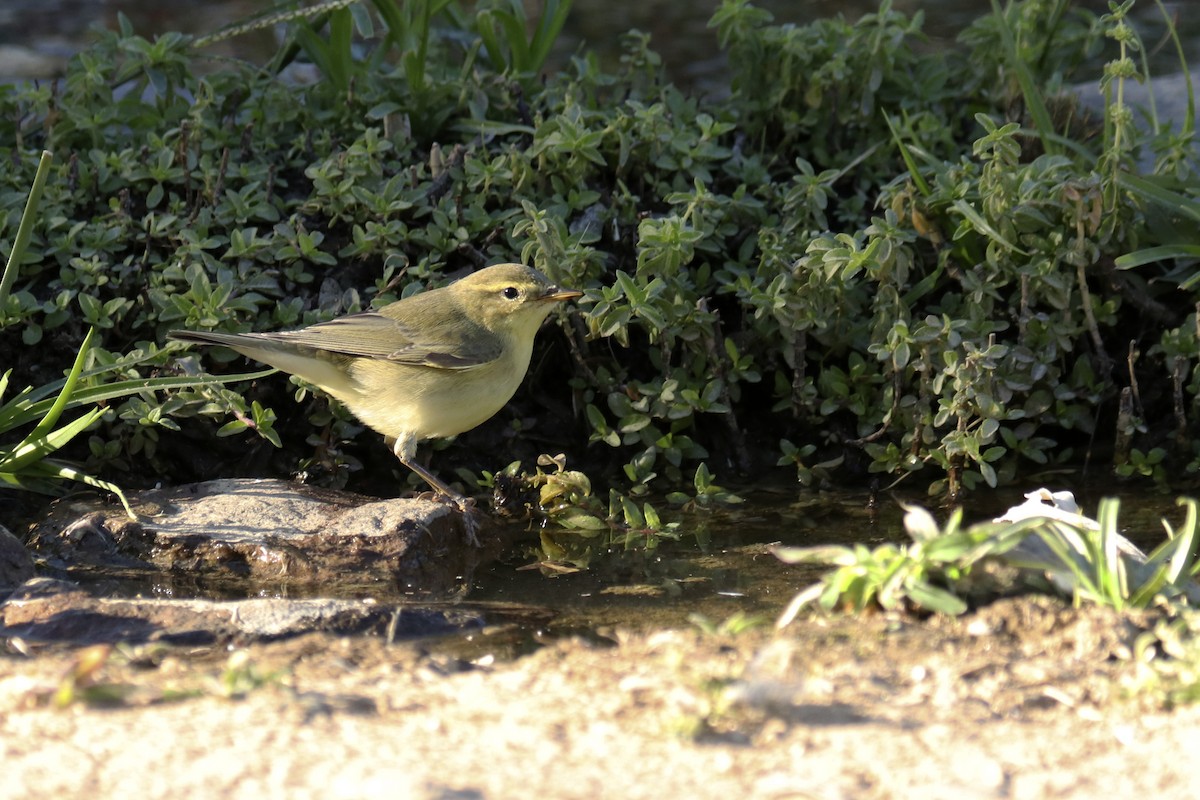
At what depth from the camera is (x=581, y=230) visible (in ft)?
21.5

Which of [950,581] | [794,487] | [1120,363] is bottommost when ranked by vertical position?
[794,487]

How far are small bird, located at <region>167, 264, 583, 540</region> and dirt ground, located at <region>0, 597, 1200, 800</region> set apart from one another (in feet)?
6.47

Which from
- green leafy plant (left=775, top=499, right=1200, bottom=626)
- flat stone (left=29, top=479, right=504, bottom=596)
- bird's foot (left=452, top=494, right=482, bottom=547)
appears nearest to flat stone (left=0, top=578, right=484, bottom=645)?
flat stone (left=29, top=479, right=504, bottom=596)

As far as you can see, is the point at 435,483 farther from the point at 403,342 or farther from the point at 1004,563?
the point at 1004,563

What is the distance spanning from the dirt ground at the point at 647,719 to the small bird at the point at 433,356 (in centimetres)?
197

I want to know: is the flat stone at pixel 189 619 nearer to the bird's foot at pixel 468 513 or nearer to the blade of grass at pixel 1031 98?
the bird's foot at pixel 468 513

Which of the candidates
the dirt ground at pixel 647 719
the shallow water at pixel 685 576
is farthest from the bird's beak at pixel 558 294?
the dirt ground at pixel 647 719

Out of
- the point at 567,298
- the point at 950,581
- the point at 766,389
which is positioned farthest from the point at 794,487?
the point at 950,581

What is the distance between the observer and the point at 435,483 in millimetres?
5961

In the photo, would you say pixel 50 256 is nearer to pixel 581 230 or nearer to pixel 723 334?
pixel 581 230

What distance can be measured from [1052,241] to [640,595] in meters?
2.43

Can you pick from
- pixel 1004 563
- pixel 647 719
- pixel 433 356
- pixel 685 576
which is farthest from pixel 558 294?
pixel 647 719

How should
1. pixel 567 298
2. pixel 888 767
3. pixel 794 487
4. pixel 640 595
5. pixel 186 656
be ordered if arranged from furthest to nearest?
pixel 794 487 → pixel 567 298 → pixel 640 595 → pixel 186 656 → pixel 888 767

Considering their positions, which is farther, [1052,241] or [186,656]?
[1052,241]
